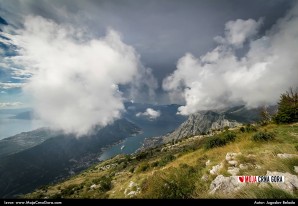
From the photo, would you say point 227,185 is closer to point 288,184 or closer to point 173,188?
point 288,184

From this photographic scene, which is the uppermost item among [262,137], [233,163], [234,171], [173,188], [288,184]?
[262,137]

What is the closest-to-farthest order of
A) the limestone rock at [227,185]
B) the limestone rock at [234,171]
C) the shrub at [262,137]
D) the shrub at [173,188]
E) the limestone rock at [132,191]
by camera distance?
the limestone rock at [227,185] → the shrub at [173,188] → the limestone rock at [234,171] → the limestone rock at [132,191] → the shrub at [262,137]

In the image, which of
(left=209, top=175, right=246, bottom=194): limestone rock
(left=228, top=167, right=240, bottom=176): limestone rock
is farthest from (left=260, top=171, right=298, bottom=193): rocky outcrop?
(left=228, top=167, right=240, bottom=176): limestone rock

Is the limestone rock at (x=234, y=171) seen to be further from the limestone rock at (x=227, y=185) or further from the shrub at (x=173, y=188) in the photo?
the shrub at (x=173, y=188)

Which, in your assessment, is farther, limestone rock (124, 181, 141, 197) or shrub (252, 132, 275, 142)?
shrub (252, 132, 275, 142)

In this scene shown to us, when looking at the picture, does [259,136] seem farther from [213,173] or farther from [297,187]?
[297,187]

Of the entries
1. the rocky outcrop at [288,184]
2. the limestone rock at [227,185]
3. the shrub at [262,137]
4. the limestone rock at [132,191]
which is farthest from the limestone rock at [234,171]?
the shrub at [262,137]

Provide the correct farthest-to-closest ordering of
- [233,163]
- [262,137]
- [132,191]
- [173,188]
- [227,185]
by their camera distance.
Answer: [262,137], [132,191], [233,163], [173,188], [227,185]

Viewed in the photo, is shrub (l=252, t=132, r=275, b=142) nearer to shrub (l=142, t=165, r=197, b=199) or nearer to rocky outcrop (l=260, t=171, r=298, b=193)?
shrub (l=142, t=165, r=197, b=199)

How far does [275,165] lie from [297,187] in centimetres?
148

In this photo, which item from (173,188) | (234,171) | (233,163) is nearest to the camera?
(173,188)

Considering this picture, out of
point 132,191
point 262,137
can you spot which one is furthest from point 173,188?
point 262,137

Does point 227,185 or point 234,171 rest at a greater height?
point 234,171
